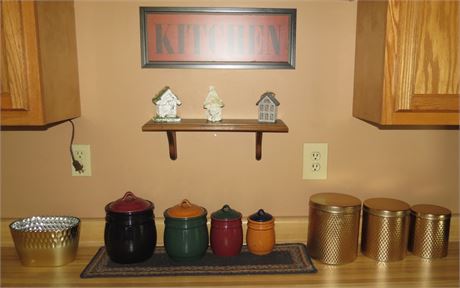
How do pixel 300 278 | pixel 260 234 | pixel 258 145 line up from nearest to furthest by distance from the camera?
pixel 300 278, pixel 260 234, pixel 258 145

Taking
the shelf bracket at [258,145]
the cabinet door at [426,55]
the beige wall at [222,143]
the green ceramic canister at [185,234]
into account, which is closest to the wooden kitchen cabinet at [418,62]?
the cabinet door at [426,55]

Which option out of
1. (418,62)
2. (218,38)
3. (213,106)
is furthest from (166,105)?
(418,62)

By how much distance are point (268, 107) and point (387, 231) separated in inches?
21.7

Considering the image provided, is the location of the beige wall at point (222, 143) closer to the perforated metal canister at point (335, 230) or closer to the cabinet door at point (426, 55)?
the perforated metal canister at point (335, 230)

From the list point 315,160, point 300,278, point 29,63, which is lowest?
point 300,278

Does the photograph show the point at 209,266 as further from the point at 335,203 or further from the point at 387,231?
the point at 387,231

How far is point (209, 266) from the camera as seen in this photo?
1230 mm

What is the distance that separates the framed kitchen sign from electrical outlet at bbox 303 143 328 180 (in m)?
0.30

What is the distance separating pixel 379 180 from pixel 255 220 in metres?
0.50

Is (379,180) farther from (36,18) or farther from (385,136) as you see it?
(36,18)

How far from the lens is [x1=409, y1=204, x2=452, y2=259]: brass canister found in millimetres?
1289

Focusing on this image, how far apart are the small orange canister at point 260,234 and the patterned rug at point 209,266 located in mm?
27

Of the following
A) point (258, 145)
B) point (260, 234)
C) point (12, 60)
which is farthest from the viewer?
point (258, 145)

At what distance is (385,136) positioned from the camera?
1.42 meters
